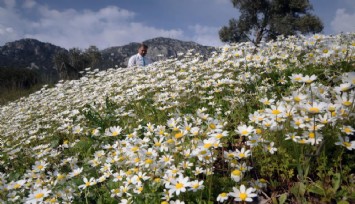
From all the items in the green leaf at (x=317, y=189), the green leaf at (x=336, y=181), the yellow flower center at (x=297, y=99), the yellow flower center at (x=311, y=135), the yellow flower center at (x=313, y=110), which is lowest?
the green leaf at (x=317, y=189)

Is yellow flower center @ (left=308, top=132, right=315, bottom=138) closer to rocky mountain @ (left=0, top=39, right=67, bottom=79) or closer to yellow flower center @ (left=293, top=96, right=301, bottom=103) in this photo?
yellow flower center @ (left=293, top=96, right=301, bottom=103)

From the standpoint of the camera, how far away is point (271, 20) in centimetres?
2481

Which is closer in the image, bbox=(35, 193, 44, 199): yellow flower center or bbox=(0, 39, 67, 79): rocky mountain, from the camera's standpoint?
bbox=(35, 193, 44, 199): yellow flower center

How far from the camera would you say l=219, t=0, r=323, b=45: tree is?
23859mm

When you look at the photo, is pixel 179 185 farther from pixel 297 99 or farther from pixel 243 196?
pixel 297 99

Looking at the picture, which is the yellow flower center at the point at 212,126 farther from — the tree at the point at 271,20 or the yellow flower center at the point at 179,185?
the tree at the point at 271,20

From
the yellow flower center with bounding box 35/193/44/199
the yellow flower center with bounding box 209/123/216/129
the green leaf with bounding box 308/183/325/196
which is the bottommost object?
the yellow flower center with bounding box 35/193/44/199

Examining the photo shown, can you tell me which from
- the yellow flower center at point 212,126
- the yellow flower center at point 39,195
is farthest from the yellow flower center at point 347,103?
the yellow flower center at point 39,195

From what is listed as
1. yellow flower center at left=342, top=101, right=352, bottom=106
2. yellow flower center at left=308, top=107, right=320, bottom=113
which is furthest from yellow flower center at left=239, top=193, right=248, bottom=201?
yellow flower center at left=342, top=101, right=352, bottom=106

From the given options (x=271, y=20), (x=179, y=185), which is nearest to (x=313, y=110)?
(x=179, y=185)

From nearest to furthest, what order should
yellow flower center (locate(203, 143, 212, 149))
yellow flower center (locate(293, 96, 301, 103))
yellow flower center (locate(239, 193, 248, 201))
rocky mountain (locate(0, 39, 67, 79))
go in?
yellow flower center (locate(239, 193, 248, 201)) → yellow flower center (locate(203, 143, 212, 149)) → yellow flower center (locate(293, 96, 301, 103)) → rocky mountain (locate(0, 39, 67, 79))

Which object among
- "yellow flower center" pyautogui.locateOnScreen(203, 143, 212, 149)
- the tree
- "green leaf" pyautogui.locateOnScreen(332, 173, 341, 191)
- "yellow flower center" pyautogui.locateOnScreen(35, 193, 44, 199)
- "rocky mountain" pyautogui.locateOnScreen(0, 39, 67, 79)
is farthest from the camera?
"rocky mountain" pyautogui.locateOnScreen(0, 39, 67, 79)

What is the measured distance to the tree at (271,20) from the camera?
23859mm

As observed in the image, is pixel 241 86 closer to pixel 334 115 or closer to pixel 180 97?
pixel 180 97
